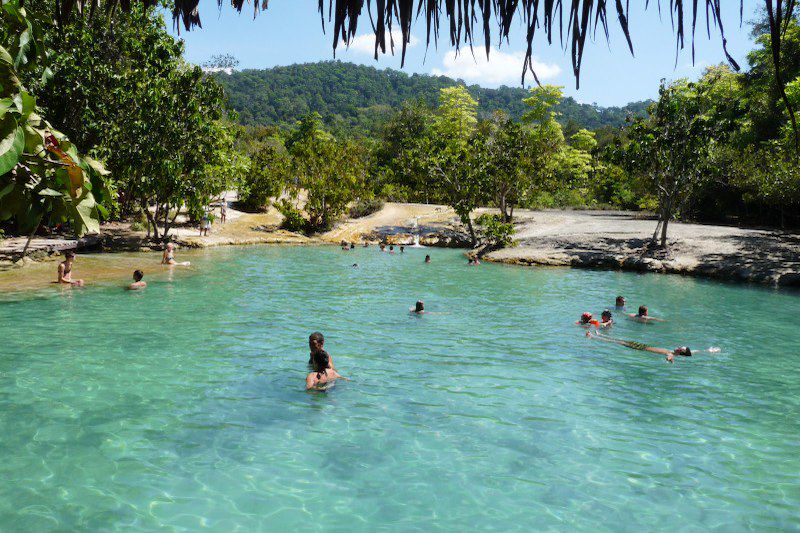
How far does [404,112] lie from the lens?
77.5m

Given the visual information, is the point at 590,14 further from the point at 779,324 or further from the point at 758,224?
the point at 758,224

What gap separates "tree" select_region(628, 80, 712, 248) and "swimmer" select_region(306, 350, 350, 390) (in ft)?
76.1

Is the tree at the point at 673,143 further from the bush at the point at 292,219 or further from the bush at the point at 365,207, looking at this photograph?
the bush at the point at 365,207

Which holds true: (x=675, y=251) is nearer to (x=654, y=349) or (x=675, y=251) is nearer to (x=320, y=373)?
(x=654, y=349)

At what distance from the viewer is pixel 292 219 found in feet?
140

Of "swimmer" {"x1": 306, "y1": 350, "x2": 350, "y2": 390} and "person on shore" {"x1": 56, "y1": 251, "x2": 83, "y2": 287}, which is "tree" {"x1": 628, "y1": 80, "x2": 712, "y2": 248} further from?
"person on shore" {"x1": 56, "y1": 251, "x2": 83, "y2": 287}

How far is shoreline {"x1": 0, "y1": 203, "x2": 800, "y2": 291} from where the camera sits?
84.9 ft

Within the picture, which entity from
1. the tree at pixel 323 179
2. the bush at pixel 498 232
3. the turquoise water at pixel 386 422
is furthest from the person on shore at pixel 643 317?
the tree at pixel 323 179

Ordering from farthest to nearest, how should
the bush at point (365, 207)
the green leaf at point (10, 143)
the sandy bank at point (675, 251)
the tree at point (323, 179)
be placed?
the bush at point (365, 207) → the tree at point (323, 179) → the sandy bank at point (675, 251) → the green leaf at point (10, 143)

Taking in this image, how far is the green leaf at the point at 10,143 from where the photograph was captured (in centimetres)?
231

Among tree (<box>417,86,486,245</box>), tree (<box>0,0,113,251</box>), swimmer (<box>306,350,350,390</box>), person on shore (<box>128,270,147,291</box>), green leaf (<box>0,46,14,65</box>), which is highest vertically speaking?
tree (<box>417,86,486,245</box>)

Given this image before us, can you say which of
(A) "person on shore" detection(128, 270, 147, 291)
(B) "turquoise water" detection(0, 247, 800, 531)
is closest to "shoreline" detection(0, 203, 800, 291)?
(A) "person on shore" detection(128, 270, 147, 291)

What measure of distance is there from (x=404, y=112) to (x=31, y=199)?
3052 inches

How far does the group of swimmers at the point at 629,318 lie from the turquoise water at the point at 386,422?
0.39 m
